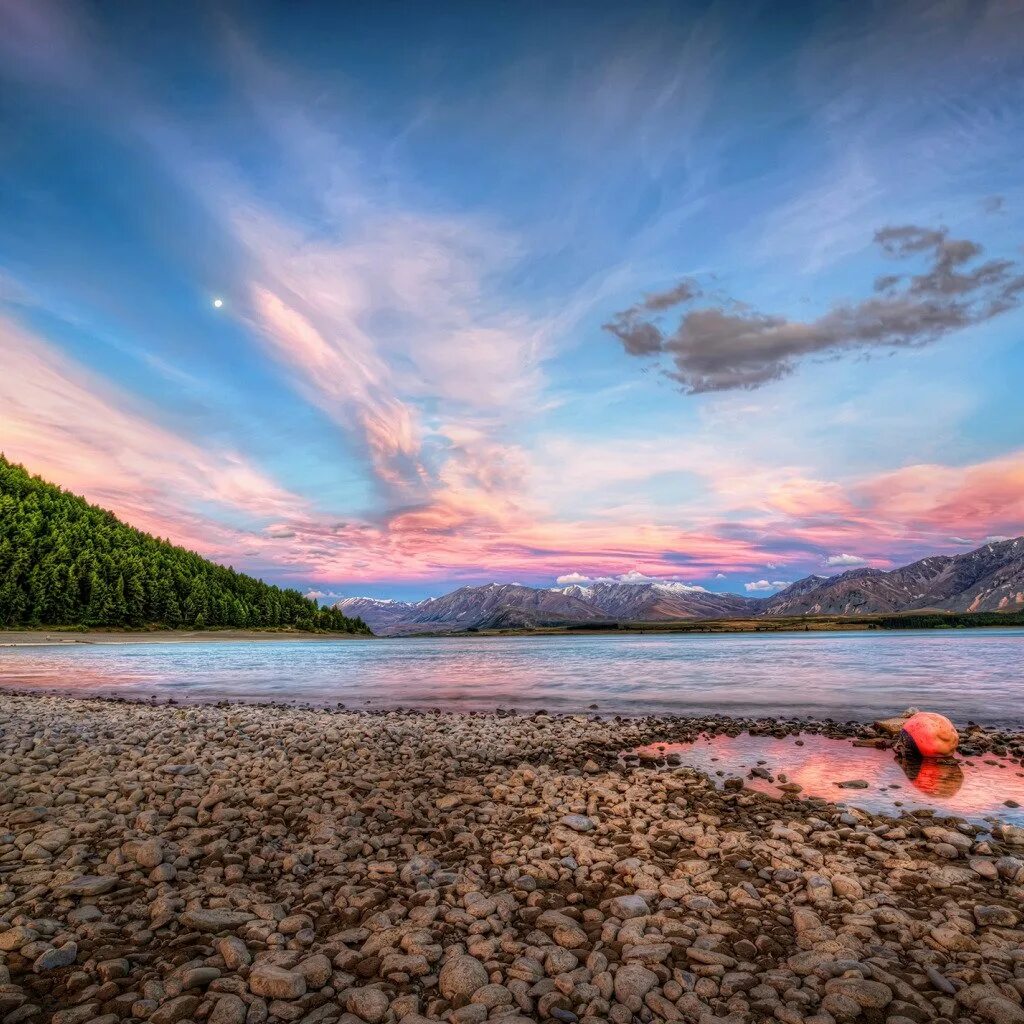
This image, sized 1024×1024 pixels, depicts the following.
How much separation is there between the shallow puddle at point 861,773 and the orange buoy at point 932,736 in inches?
12.4

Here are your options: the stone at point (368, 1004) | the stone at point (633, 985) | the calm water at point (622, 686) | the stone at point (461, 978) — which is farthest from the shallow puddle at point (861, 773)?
the stone at point (368, 1004)

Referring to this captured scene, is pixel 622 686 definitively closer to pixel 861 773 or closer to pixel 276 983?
pixel 861 773

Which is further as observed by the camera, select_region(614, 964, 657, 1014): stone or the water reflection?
the water reflection

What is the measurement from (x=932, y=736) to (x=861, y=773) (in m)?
2.54

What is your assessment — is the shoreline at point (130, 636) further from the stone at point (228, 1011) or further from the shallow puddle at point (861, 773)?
the stone at point (228, 1011)

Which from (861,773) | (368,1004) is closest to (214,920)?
(368,1004)

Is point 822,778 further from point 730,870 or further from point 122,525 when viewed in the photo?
point 122,525

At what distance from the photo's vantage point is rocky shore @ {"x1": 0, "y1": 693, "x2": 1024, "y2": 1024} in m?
5.17

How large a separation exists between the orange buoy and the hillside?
135 m

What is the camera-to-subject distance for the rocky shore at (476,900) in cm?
517

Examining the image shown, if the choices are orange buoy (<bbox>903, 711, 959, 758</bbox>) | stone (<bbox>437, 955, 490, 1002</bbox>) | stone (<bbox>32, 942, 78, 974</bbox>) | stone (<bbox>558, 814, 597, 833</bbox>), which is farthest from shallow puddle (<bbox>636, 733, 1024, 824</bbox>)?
stone (<bbox>32, 942, 78, 974</bbox>)

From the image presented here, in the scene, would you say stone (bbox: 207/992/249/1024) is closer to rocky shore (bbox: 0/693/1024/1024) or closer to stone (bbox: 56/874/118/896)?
rocky shore (bbox: 0/693/1024/1024)

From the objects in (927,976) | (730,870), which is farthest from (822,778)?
(927,976)

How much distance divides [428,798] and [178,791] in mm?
4326
